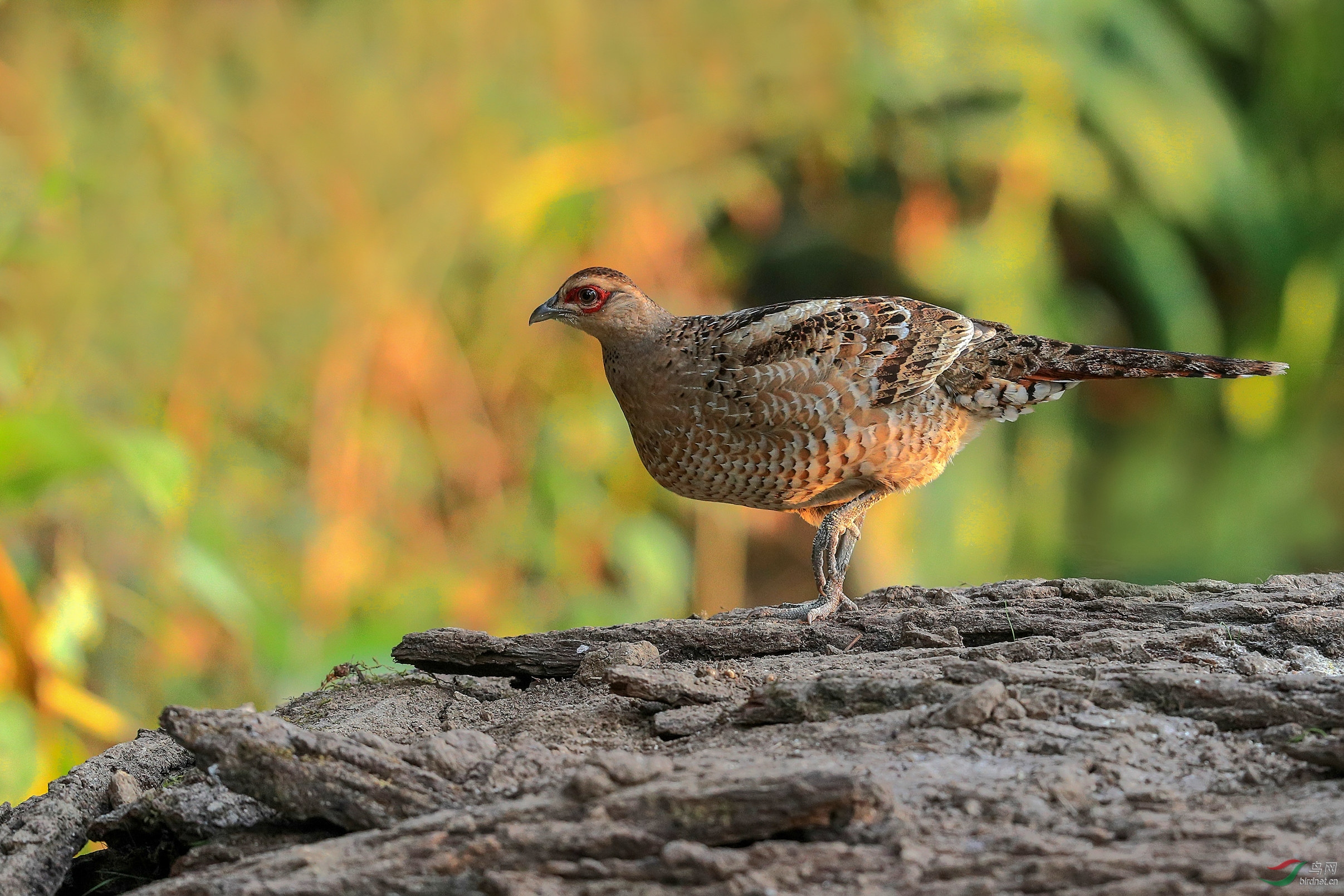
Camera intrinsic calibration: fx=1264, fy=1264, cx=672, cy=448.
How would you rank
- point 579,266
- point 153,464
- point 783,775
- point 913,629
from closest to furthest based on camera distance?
point 783,775 → point 913,629 → point 153,464 → point 579,266

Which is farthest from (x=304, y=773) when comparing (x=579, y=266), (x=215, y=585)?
(x=579, y=266)

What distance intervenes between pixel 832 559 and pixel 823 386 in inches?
23.4

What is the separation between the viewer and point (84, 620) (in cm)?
489

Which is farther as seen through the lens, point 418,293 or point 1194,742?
point 418,293

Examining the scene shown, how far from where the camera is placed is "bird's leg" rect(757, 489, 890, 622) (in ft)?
13.5

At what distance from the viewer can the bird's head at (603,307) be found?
15.2ft

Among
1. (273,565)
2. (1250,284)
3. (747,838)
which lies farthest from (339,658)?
(1250,284)

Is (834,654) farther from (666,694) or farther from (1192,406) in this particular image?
(1192,406)

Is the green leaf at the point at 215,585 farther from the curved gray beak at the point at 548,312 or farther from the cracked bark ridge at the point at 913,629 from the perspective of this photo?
the cracked bark ridge at the point at 913,629

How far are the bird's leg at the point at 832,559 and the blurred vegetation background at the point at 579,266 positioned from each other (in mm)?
2667

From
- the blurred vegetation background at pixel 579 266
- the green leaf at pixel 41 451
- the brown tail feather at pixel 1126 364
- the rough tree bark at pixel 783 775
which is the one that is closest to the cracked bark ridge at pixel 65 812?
the rough tree bark at pixel 783 775

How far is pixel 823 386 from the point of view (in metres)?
4.25

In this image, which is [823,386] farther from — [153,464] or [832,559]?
[153,464]

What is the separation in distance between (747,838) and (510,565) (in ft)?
19.7
